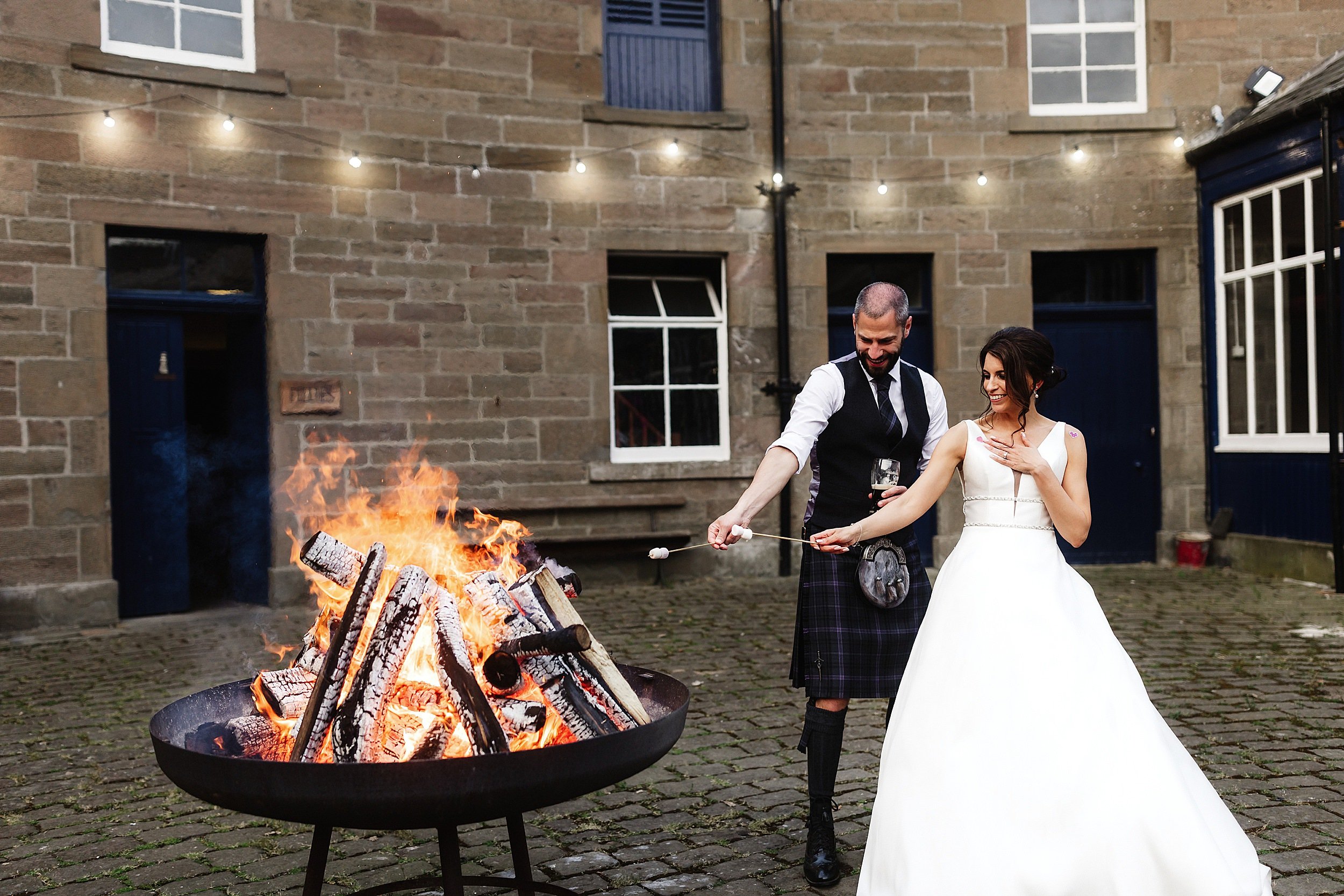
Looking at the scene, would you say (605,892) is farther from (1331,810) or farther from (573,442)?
(573,442)

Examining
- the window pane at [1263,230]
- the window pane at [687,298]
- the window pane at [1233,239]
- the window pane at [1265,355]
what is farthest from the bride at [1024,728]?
the window pane at [1233,239]

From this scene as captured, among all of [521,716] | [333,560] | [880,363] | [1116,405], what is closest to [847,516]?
[880,363]

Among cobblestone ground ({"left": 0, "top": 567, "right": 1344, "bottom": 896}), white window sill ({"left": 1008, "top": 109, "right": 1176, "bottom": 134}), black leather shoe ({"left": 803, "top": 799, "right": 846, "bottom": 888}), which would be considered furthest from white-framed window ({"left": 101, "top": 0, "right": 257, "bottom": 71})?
black leather shoe ({"left": 803, "top": 799, "right": 846, "bottom": 888})

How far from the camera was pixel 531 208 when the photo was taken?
10.9 meters

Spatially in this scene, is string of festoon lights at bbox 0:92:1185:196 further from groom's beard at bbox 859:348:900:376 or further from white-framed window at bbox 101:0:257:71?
groom's beard at bbox 859:348:900:376

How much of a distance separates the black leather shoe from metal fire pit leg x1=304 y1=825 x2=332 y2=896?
62.6 inches

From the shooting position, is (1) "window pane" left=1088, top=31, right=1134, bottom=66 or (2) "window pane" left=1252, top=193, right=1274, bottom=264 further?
(1) "window pane" left=1088, top=31, right=1134, bottom=66

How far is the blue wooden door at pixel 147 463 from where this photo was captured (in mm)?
9703

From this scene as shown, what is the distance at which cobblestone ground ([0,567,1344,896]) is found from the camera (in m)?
4.09

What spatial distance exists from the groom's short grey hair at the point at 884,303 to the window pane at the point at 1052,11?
923cm

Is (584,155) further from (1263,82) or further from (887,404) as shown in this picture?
(887,404)

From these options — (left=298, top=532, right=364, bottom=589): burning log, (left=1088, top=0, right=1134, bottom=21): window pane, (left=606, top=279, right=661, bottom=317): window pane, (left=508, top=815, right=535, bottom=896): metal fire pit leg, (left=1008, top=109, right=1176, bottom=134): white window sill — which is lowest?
(left=508, top=815, right=535, bottom=896): metal fire pit leg

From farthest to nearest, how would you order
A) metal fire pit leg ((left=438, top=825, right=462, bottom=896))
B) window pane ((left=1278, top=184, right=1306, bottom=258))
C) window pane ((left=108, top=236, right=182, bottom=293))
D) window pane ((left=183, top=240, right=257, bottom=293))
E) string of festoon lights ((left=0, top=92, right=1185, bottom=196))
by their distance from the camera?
window pane ((left=1278, top=184, right=1306, bottom=258)) → window pane ((left=183, top=240, right=257, bottom=293)) → window pane ((left=108, top=236, right=182, bottom=293)) → string of festoon lights ((left=0, top=92, right=1185, bottom=196)) → metal fire pit leg ((left=438, top=825, right=462, bottom=896))

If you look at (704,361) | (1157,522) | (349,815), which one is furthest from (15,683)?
(1157,522)
